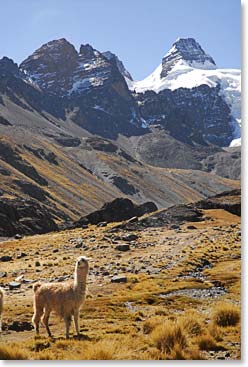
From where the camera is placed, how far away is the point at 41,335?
13484mm

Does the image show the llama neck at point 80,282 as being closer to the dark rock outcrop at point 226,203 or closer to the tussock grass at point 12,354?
the tussock grass at point 12,354

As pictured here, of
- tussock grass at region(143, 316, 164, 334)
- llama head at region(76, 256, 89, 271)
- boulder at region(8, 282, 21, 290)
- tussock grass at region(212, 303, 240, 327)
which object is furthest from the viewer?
boulder at region(8, 282, 21, 290)

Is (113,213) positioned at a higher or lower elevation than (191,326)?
higher

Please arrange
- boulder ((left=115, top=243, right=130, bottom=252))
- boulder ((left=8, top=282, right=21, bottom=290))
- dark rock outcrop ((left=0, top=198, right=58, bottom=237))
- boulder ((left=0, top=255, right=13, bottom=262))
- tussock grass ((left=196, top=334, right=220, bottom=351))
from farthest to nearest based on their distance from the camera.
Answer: dark rock outcrop ((left=0, top=198, right=58, bottom=237)) → boulder ((left=0, top=255, right=13, bottom=262)) → boulder ((left=115, top=243, right=130, bottom=252)) → boulder ((left=8, top=282, right=21, bottom=290)) → tussock grass ((left=196, top=334, right=220, bottom=351))

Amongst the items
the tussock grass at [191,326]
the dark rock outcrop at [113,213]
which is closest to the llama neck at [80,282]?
the tussock grass at [191,326]

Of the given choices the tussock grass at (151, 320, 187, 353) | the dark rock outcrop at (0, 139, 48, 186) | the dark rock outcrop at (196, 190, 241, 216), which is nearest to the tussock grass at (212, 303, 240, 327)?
the tussock grass at (151, 320, 187, 353)

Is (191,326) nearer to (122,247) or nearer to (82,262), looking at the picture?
(82,262)

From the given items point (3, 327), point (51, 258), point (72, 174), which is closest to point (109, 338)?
point (3, 327)

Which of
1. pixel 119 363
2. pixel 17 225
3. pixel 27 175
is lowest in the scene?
pixel 119 363

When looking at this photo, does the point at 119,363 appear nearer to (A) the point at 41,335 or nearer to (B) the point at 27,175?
(A) the point at 41,335

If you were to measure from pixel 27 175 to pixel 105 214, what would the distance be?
88.3 meters

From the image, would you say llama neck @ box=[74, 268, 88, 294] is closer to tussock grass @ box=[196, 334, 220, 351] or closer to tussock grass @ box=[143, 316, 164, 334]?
tussock grass @ box=[143, 316, 164, 334]

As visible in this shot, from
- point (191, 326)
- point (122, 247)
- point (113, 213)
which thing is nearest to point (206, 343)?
point (191, 326)

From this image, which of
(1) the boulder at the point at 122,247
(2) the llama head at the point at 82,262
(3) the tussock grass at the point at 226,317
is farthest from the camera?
(1) the boulder at the point at 122,247
